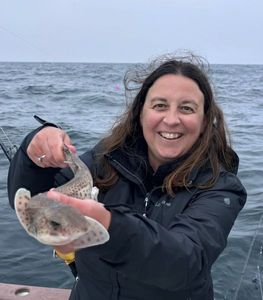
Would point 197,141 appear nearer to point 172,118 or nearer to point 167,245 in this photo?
point 172,118

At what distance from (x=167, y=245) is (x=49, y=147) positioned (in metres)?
0.92

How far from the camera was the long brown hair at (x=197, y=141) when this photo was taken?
8.81ft

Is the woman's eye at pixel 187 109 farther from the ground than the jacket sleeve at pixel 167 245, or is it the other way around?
the woman's eye at pixel 187 109

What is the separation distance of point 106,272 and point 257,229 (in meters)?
4.20

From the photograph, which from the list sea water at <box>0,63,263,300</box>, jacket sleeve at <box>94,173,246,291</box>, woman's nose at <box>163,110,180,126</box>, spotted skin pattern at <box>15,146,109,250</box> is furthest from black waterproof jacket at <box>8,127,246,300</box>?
sea water at <box>0,63,263,300</box>

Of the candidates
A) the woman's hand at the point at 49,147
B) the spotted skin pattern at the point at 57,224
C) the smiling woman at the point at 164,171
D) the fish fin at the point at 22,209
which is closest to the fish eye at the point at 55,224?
the spotted skin pattern at the point at 57,224

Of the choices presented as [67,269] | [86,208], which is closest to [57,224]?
[86,208]

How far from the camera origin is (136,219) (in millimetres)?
1830

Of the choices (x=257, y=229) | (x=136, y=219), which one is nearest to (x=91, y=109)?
(x=257, y=229)

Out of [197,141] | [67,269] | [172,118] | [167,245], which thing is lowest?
[67,269]

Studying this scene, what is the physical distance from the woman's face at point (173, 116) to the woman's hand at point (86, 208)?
1072 mm

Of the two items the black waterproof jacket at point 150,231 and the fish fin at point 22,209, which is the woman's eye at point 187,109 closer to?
the black waterproof jacket at point 150,231

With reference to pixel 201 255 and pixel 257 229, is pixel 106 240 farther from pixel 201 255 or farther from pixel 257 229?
pixel 257 229

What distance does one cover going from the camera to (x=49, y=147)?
2.47 meters
